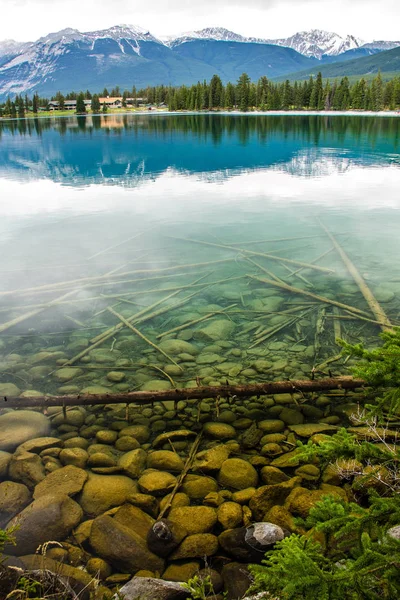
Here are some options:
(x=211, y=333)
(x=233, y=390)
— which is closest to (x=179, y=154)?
(x=211, y=333)

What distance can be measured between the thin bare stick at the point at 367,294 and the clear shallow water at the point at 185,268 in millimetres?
334

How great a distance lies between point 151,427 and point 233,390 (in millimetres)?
2031

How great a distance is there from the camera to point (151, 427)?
9.20 metres

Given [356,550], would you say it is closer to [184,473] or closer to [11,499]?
[184,473]

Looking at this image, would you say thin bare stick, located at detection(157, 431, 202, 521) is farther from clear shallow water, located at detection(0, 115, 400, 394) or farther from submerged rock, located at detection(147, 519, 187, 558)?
clear shallow water, located at detection(0, 115, 400, 394)

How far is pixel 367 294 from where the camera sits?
15.2 meters

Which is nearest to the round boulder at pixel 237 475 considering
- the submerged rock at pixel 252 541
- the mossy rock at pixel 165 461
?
the mossy rock at pixel 165 461

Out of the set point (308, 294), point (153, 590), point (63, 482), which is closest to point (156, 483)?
point (63, 482)

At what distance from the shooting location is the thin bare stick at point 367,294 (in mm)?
13145

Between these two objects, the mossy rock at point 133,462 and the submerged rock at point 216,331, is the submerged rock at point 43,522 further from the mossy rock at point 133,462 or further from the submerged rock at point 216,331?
the submerged rock at point 216,331

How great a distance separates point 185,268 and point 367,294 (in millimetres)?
7781

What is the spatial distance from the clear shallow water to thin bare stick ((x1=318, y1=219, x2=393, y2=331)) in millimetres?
334

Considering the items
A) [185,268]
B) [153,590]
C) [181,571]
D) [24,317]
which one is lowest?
[181,571]

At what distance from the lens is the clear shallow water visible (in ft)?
38.8
